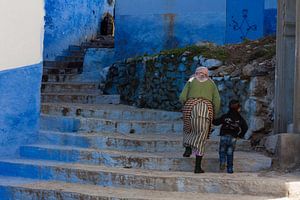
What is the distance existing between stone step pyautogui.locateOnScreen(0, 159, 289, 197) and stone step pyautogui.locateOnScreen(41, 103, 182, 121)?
156 cm

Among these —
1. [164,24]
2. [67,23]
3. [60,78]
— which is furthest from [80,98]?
[67,23]

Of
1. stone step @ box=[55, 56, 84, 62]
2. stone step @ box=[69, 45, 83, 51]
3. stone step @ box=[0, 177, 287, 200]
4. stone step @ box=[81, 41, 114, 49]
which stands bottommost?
stone step @ box=[0, 177, 287, 200]

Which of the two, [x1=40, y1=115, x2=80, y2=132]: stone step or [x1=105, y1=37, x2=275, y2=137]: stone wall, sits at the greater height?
[x1=105, y1=37, x2=275, y2=137]: stone wall

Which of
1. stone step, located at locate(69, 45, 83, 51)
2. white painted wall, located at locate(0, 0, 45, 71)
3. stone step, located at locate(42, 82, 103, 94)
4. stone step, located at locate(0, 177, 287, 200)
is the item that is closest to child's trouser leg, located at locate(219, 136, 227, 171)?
stone step, located at locate(0, 177, 287, 200)

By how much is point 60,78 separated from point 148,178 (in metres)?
Answer: 5.80

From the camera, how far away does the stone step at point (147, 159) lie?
7.02 m

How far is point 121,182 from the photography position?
22.1 ft

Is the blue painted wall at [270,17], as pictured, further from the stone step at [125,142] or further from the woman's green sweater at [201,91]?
the woman's green sweater at [201,91]

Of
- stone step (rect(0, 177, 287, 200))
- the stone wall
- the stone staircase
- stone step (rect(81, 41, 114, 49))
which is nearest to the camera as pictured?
stone step (rect(0, 177, 287, 200))

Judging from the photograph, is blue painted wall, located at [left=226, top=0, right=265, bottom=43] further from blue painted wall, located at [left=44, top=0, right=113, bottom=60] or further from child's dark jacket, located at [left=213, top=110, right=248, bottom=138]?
child's dark jacket, located at [left=213, top=110, right=248, bottom=138]

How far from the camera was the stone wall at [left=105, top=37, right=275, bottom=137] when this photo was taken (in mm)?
8180

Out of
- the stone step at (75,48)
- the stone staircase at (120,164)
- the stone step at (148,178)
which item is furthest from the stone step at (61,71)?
the stone step at (148,178)

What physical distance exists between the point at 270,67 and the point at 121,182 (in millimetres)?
3085

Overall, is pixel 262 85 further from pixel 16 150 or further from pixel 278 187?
pixel 16 150
